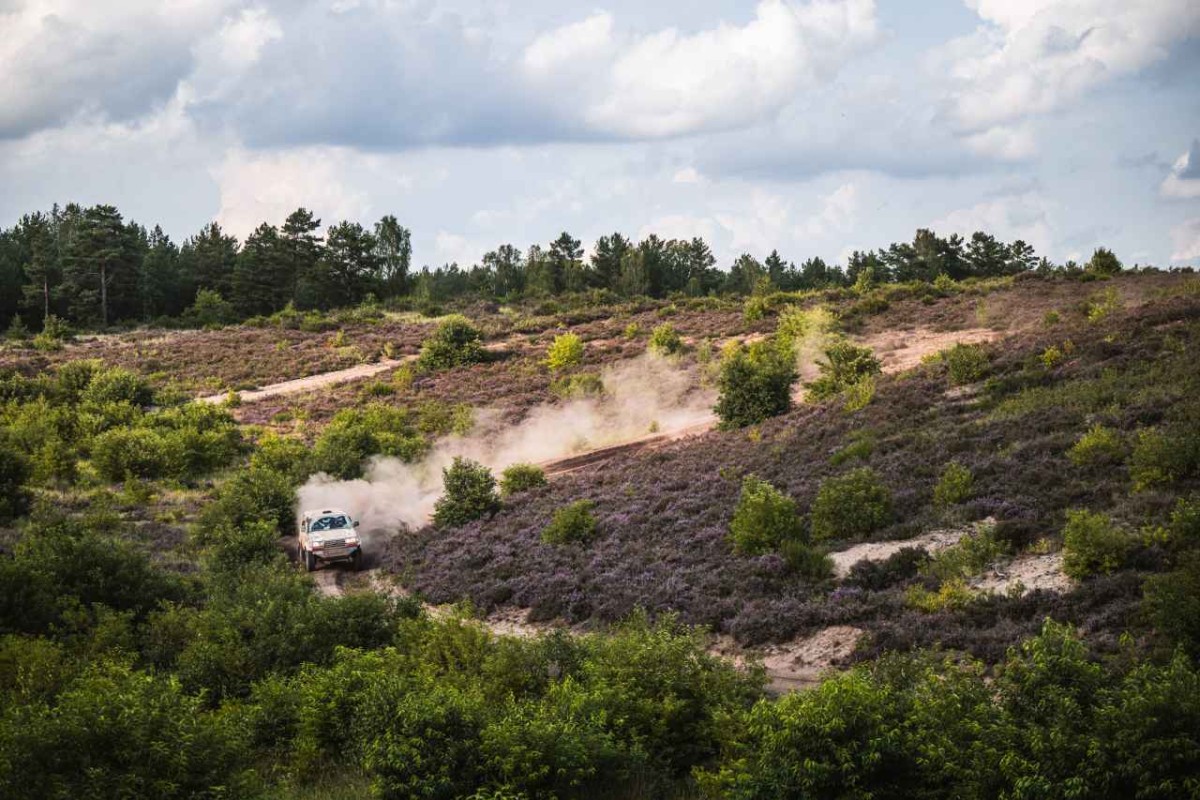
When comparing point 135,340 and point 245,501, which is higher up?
point 135,340

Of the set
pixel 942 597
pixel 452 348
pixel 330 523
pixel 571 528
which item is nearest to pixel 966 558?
pixel 942 597

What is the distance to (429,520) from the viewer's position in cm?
3400

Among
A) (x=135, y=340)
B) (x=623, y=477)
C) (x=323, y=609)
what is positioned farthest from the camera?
(x=135, y=340)

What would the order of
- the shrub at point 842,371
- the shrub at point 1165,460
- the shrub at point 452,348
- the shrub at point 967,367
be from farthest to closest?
the shrub at point 452,348
the shrub at point 842,371
the shrub at point 967,367
the shrub at point 1165,460

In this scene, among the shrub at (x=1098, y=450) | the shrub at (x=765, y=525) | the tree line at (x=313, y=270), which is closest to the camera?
the shrub at (x=1098, y=450)

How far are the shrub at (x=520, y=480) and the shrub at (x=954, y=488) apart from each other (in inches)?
631

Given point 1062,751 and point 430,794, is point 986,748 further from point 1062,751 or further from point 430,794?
point 430,794

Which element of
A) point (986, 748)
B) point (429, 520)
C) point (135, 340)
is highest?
point (135, 340)

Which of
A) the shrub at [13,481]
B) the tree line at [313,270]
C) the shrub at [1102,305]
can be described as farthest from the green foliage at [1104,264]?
the shrub at [13,481]

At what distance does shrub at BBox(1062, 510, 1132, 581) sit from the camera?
16656 millimetres

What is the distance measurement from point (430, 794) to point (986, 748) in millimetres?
5729

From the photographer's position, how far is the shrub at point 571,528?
27156 millimetres

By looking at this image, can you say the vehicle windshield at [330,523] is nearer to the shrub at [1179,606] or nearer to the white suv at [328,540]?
the white suv at [328,540]

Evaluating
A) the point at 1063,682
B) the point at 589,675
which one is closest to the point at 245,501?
the point at 589,675
